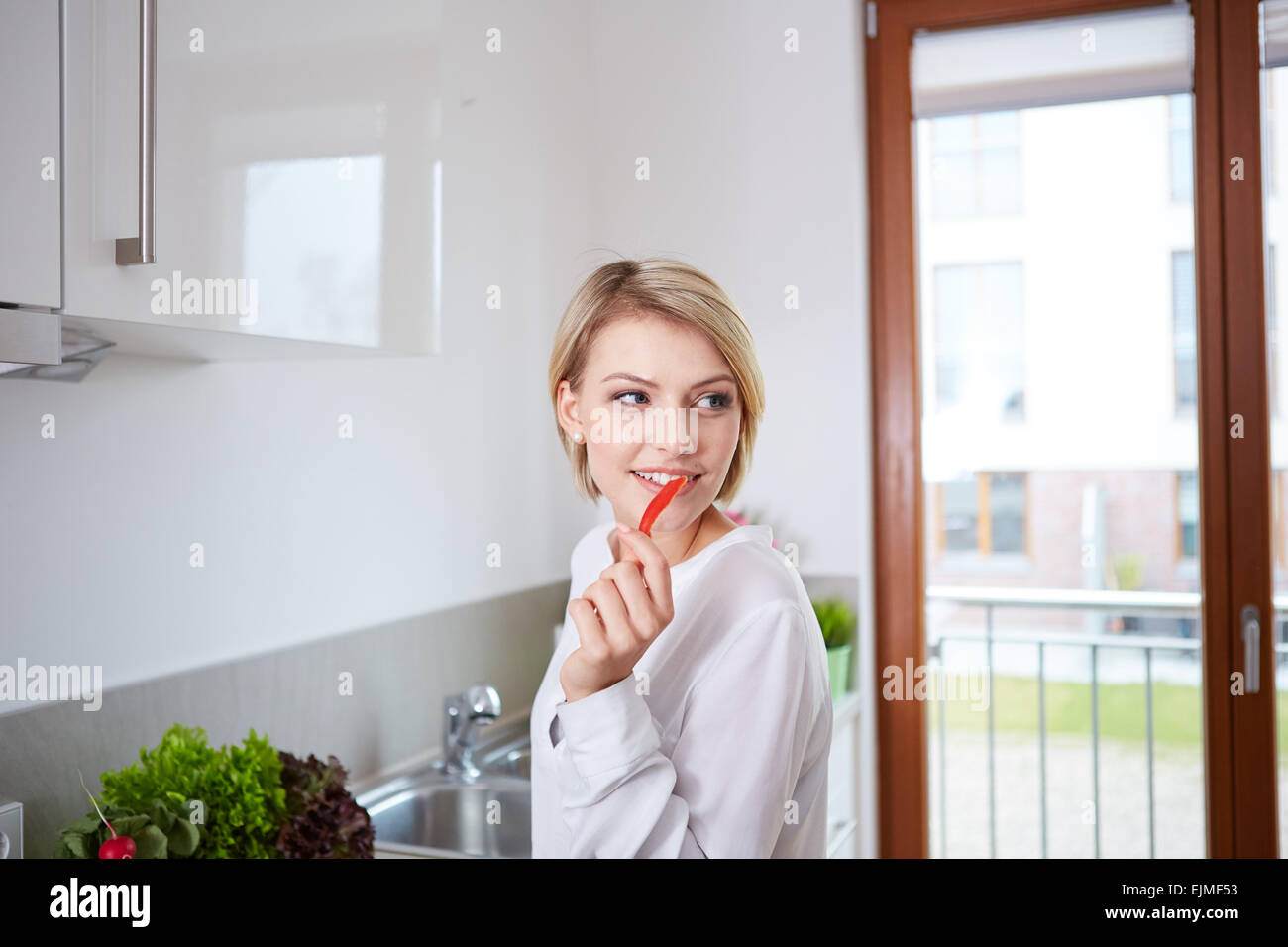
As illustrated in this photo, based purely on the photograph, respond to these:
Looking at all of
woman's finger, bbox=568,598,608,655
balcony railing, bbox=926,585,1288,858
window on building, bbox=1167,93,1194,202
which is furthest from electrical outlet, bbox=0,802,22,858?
window on building, bbox=1167,93,1194,202

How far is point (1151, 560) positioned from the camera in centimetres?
136

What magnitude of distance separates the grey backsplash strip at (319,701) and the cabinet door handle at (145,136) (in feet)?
1.35

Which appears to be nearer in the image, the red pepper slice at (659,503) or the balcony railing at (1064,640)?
the red pepper slice at (659,503)

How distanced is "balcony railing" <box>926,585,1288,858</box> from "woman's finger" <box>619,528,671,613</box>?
2.78 feet

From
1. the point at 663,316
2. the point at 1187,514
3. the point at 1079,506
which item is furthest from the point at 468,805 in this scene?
the point at 1187,514

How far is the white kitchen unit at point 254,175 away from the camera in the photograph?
2.04 ft

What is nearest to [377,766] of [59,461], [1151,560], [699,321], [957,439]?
[59,461]

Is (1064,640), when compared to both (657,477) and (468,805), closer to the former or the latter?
(468,805)

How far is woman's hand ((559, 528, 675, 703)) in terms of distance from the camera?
1.87ft

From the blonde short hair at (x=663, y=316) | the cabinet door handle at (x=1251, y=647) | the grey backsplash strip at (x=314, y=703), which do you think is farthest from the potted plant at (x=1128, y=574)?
the blonde short hair at (x=663, y=316)

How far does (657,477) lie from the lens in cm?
63

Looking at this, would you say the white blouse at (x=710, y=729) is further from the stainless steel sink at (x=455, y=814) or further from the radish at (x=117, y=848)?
the stainless steel sink at (x=455, y=814)

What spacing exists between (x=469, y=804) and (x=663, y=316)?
2.10 ft

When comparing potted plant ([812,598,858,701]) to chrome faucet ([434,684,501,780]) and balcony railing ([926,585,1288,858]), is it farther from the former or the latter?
chrome faucet ([434,684,501,780])
